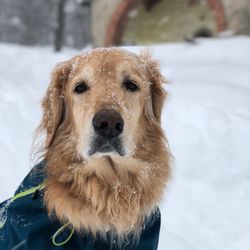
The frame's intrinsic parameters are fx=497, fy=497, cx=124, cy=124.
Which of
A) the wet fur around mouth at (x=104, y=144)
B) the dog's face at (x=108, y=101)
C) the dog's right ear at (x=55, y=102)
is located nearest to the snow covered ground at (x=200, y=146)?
the dog's face at (x=108, y=101)

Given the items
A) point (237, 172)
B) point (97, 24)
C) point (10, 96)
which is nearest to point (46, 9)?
point (97, 24)

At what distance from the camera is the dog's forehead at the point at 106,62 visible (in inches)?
133

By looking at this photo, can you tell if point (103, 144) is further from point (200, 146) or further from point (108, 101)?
point (200, 146)

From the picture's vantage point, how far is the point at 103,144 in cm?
295

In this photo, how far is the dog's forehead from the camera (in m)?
3.37

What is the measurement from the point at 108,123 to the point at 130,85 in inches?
25.9

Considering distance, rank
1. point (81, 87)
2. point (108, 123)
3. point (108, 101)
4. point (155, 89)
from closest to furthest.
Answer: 1. point (108, 123)
2. point (108, 101)
3. point (81, 87)
4. point (155, 89)

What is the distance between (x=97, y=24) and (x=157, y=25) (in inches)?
78.5

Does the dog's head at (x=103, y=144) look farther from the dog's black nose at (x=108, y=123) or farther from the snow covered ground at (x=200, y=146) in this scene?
the snow covered ground at (x=200, y=146)

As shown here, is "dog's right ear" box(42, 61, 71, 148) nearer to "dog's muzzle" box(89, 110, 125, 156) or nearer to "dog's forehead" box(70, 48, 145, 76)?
"dog's forehead" box(70, 48, 145, 76)

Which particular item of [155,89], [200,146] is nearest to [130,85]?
[155,89]

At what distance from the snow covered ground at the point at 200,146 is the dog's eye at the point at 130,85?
0.66 m

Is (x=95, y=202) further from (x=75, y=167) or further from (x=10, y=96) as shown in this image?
(x=10, y=96)

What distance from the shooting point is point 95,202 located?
3.18 metres
